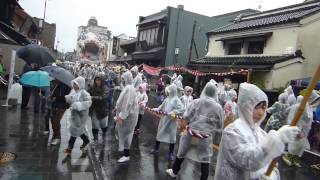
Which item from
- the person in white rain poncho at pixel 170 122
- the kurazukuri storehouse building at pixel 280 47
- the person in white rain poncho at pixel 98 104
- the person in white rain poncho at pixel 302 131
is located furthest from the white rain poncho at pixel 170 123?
the kurazukuri storehouse building at pixel 280 47

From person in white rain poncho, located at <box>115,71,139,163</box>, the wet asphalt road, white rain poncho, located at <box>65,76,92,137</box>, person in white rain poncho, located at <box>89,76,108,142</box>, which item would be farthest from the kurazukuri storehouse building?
white rain poncho, located at <box>65,76,92,137</box>

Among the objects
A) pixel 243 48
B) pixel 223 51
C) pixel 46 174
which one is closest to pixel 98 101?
pixel 46 174

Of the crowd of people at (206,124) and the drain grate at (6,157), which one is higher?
the crowd of people at (206,124)

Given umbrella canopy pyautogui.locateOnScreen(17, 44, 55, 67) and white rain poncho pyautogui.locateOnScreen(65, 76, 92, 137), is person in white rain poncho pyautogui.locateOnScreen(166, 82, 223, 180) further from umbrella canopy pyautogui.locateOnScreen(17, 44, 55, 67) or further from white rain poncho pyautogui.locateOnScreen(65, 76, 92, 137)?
umbrella canopy pyautogui.locateOnScreen(17, 44, 55, 67)

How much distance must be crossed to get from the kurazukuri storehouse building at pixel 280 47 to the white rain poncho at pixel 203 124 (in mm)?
11924

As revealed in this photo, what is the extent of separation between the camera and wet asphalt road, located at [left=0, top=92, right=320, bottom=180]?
6847 millimetres

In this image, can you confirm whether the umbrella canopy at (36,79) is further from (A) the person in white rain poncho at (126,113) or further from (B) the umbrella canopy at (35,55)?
(A) the person in white rain poncho at (126,113)

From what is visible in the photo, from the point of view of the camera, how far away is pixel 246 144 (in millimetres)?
3354

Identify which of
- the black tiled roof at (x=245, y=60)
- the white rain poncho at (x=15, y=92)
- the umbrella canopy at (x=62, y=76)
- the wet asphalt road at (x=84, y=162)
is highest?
the black tiled roof at (x=245, y=60)

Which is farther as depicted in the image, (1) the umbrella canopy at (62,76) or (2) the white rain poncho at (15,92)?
(2) the white rain poncho at (15,92)

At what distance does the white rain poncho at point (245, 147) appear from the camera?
3.20 meters

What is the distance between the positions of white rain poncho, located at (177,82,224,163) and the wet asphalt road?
96 centimetres

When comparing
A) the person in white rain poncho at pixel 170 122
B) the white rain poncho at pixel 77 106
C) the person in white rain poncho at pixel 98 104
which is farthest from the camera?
the person in white rain poncho at pixel 98 104

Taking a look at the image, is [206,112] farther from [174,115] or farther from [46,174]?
[46,174]
